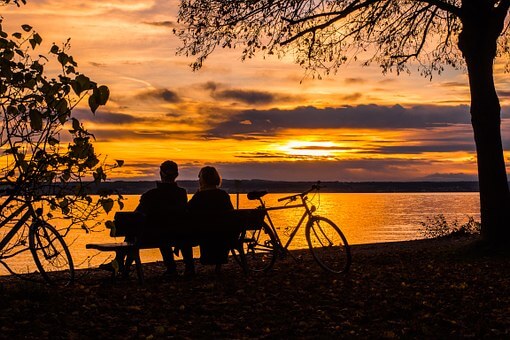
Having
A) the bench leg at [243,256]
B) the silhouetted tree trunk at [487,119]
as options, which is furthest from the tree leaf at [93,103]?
the silhouetted tree trunk at [487,119]

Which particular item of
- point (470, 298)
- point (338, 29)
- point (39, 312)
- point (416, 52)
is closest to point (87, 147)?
point (39, 312)

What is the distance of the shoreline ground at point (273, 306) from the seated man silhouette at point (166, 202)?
38 cm

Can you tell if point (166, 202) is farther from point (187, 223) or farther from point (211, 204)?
point (211, 204)

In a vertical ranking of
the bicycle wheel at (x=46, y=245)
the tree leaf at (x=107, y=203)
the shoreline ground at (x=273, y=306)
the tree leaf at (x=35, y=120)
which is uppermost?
the tree leaf at (x=35, y=120)

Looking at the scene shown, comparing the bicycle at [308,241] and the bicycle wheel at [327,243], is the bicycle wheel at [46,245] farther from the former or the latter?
the bicycle wheel at [327,243]

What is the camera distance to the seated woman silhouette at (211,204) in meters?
11.5

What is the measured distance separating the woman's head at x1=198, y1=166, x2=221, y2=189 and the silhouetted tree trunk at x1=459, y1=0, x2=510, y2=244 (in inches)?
246

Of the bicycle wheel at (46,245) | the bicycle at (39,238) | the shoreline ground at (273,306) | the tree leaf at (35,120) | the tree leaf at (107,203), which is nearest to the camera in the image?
the tree leaf at (35,120)

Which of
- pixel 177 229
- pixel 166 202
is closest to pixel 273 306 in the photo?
pixel 177 229

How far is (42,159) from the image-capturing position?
7840 mm

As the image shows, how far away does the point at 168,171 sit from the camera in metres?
11.4

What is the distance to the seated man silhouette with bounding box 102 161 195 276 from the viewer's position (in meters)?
11.0

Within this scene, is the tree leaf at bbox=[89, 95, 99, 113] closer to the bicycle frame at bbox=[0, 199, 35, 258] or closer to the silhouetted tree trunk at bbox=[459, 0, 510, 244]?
the bicycle frame at bbox=[0, 199, 35, 258]

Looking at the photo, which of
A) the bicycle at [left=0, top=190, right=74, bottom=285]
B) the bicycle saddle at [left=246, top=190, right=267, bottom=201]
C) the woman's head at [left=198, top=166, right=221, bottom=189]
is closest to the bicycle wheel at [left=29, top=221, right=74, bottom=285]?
the bicycle at [left=0, top=190, right=74, bottom=285]
